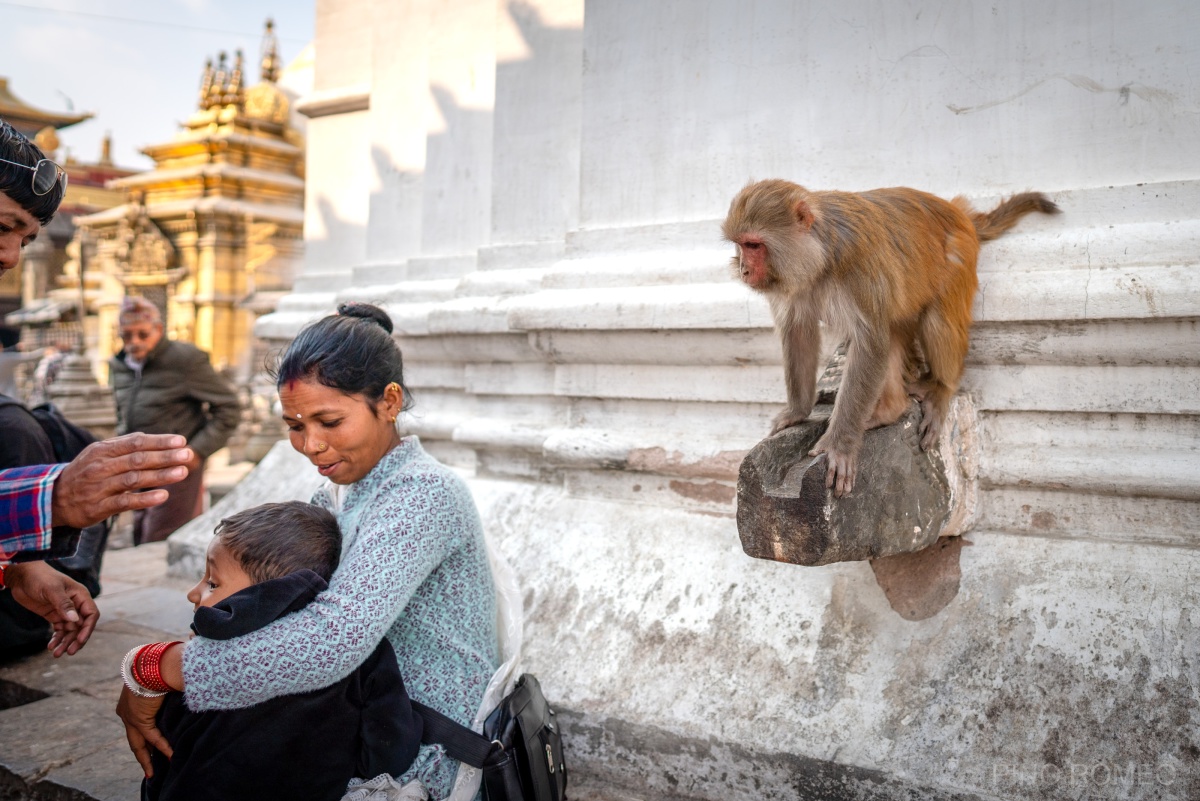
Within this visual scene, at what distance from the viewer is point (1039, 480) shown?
1.96 meters

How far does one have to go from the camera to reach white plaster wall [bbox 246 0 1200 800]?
1.78 metres

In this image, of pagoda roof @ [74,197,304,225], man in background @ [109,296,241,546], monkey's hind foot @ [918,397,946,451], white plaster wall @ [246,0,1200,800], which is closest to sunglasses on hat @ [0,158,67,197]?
white plaster wall @ [246,0,1200,800]

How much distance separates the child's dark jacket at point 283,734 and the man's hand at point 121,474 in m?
0.32

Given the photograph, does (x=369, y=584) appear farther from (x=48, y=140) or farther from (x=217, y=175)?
(x=48, y=140)

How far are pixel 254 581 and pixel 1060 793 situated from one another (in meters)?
1.49

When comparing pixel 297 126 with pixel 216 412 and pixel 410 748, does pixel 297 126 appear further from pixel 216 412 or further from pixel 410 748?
pixel 410 748

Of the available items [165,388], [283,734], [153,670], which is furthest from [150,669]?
[165,388]

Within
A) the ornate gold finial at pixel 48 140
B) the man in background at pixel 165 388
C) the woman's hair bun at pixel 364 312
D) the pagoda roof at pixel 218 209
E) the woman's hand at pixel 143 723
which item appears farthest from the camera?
the ornate gold finial at pixel 48 140

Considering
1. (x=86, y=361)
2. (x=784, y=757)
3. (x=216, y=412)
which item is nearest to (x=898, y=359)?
(x=784, y=757)

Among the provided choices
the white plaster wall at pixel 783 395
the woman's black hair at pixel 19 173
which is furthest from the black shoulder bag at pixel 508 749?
the woman's black hair at pixel 19 173

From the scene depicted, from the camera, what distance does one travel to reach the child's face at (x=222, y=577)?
1694 mm

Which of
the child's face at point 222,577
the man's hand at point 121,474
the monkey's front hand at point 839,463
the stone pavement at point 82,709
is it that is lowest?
the stone pavement at point 82,709

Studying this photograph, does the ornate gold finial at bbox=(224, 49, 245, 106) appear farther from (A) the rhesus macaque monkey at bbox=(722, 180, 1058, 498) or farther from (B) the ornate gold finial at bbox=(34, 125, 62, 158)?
(A) the rhesus macaque monkey at bbox=(722, 180, 1058, 498)

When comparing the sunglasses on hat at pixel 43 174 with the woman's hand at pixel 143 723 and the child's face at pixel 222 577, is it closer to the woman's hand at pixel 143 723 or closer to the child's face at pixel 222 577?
the child's face at pixel 222 577
